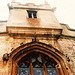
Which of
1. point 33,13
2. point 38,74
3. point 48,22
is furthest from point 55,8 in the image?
point 38,74

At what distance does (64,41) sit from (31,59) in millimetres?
1881

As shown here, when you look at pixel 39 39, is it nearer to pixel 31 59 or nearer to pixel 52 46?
pixel 52 46

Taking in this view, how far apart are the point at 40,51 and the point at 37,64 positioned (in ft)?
1.89

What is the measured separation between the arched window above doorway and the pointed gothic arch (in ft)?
0.41

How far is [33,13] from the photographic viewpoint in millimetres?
7754

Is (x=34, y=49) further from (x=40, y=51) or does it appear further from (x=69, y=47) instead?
(x=69, y=47)

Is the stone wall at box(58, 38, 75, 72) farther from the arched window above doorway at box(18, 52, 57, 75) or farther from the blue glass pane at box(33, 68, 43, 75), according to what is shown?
the blue glass pane at box(33, 68, 43, 75)

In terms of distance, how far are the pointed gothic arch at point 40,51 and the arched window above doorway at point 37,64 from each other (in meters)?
0.13

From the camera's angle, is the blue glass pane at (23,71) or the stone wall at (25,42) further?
the stone wall at (25,42)

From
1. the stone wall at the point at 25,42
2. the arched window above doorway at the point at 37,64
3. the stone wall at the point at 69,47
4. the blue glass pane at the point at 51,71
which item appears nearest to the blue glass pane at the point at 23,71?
the arched window above doorway at the point at 37,64

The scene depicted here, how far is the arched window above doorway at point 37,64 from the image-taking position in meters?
4.14

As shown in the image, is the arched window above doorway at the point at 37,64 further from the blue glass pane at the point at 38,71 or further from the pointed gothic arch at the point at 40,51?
the pointed gothic arch at the point at 40,51

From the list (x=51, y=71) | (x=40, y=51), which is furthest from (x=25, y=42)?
(x=51, y=71)

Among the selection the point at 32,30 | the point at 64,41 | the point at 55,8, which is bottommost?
the point at 64,41
